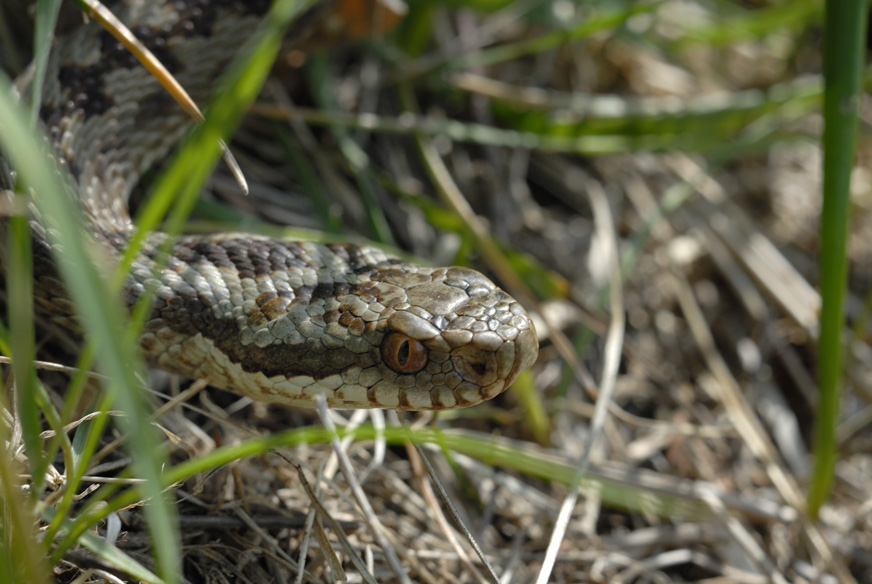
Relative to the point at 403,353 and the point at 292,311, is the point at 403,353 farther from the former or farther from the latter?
the point at 292,311

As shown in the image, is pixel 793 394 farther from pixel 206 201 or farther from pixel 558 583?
pixel 206 201

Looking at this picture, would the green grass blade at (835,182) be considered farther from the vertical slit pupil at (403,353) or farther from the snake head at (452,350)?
the vertical slit pupil at (403,353)

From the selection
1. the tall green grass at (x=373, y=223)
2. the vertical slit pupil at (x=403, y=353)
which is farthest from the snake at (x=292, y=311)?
the tall green grass at (x=373, y=223)

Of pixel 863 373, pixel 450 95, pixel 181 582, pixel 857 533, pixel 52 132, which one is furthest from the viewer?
pixel 450 95

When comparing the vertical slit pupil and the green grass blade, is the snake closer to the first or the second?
the vertical slit pupil

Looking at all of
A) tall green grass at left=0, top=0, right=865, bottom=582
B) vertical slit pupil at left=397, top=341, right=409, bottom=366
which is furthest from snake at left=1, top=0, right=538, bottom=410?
tall green grass at left=0, top=0, right=865, bottom=582

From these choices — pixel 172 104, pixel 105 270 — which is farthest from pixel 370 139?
pixel 105 270

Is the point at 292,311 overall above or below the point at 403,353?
above

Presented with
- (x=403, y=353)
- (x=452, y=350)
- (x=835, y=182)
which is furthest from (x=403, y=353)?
(x=835, y=182)
